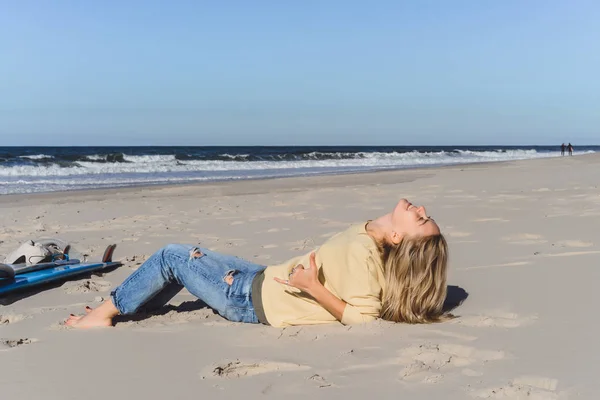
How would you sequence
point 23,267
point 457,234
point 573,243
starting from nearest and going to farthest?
1. point 23,267
2. point 573,243
3. point 457,234

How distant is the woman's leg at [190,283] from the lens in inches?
138

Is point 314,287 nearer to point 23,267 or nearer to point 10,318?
point 10,318

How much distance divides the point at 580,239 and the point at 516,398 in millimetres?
3388

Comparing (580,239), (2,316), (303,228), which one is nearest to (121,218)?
(303,228)

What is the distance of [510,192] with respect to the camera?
9906mm

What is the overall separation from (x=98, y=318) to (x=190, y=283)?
584mm

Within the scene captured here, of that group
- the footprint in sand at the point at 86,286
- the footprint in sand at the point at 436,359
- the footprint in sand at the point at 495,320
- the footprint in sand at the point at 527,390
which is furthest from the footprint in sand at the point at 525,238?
the footprint in sand at the point at 86,286

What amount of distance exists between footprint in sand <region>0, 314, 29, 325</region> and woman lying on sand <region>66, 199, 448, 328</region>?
1.50ft

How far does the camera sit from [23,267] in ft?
15.8

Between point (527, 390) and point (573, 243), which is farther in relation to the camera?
point (573, 243)

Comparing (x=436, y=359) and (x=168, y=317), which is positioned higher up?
(x=436, y=359)

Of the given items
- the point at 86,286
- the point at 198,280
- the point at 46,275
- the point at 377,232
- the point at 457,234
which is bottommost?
the point at 86,286

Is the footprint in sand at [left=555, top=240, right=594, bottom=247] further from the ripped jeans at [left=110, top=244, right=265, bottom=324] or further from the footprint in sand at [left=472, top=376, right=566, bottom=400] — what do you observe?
the footprint in sand at [left=472, top=376, right=566, bottom=400]

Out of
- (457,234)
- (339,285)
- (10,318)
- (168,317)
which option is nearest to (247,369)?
(339,285)
